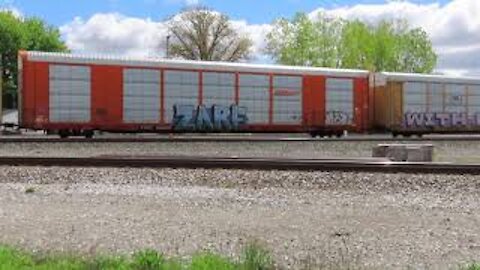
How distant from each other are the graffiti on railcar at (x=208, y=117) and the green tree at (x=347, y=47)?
1844 inches

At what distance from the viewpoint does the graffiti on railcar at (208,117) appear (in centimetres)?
3628

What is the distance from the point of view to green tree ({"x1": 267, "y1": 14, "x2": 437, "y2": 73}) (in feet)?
280

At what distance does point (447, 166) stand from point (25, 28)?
7583 cm

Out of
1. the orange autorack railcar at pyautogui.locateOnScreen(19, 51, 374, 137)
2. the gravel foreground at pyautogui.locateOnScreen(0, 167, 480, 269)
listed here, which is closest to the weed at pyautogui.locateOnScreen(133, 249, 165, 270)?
the gravel foreground at pyautogui.locateOnScreen(0, 167, 480, 269)

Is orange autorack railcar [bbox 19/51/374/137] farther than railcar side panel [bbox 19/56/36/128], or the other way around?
orange autorack railcar [bbox 19/51/374/137]

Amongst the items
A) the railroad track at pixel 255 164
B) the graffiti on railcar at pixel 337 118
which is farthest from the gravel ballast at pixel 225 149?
the graffiti on railcar at pixel 337 118

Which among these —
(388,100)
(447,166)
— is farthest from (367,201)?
(388,100)

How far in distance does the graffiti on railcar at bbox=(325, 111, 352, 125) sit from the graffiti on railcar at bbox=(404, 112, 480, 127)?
135 inches

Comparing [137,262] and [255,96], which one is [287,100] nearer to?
[255,96]

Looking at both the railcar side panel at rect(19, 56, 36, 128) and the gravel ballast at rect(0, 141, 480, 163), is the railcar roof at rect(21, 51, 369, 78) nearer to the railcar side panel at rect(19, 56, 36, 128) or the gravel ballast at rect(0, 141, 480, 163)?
the railcar side panel at rect(19, 56, 36, 128)

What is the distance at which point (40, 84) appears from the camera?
3192cm

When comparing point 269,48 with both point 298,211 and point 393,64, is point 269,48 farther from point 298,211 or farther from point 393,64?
point 298,211

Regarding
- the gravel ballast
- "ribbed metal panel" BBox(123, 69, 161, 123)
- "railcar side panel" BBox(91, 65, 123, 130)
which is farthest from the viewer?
"ribbed metal panel" BBox(123, 69, 161, 123)

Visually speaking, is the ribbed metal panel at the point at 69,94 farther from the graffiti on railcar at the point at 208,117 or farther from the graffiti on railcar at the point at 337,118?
the graffiti on railcar at the point at 337,118
